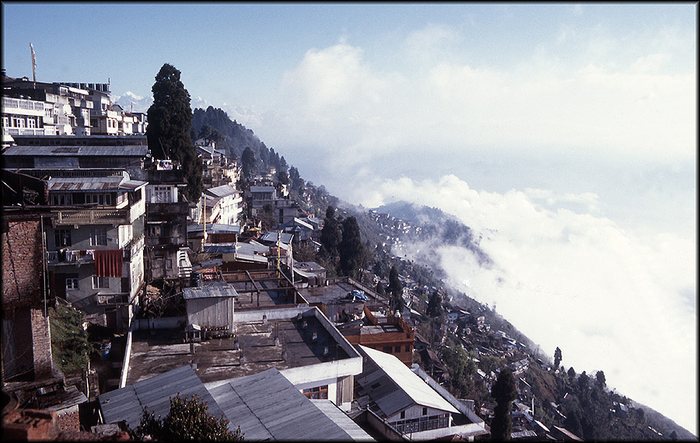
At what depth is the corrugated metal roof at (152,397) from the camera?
1091 cm

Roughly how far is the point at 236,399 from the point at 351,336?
1315cm

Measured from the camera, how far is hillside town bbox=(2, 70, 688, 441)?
11.8 meters

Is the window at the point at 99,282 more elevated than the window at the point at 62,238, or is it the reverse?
the window at the point at 62,238

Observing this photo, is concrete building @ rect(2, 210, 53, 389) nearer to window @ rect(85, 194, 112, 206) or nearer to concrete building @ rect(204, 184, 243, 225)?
window @ rect(85, 194, 112, 206)

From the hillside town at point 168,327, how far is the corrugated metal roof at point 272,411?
0.14ft

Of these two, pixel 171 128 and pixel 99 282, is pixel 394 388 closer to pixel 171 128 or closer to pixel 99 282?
pixel 99 282

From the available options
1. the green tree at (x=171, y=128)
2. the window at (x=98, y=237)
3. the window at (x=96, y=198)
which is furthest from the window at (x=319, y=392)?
the green tree at (x=171, y=128)

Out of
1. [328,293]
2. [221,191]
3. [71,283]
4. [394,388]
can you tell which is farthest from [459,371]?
[71,283]

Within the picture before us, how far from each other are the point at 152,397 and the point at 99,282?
32.9 ft

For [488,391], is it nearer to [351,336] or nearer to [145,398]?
[351,336]

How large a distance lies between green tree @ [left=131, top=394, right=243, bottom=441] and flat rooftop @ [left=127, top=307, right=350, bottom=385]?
4842 millimetres

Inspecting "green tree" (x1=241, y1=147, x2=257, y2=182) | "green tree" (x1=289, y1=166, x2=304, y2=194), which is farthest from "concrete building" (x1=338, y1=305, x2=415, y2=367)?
"green tree" (x1=289, y1=166, x2=304, y2=194)

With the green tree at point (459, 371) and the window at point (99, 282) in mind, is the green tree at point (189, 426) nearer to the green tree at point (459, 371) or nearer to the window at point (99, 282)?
the window at point (99, 282)

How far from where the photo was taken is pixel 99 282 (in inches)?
795
